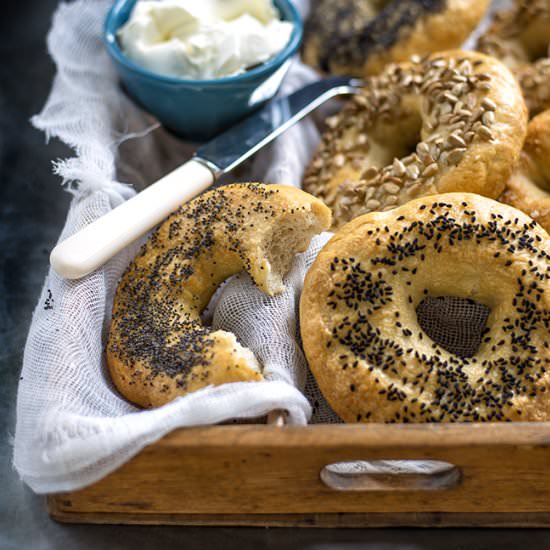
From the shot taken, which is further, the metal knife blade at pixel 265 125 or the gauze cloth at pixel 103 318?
the metal knife blade at pixel 265 125

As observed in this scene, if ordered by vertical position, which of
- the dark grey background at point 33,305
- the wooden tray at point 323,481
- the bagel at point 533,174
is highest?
the bagel at point 533,174

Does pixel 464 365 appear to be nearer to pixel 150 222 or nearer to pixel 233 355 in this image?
pixel 233 355

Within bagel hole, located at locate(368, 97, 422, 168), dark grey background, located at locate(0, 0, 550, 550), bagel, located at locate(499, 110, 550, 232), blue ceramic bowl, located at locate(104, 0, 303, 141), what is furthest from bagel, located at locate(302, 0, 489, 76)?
dark grey background, located at locate(0, 0, 550, 550)

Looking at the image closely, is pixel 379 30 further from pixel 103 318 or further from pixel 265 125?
pixel 103 318

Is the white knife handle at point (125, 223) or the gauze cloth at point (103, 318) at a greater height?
the white knife handle at point (125, 223)

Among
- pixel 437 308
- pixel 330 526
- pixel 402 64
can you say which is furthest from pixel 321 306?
pixel 402 64

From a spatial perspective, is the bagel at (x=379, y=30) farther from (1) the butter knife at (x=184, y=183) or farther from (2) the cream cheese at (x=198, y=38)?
(2) the cream cheese at (x=198, y=38)

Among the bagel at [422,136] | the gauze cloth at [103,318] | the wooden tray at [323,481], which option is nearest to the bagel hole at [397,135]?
the bagel at [422,136]
